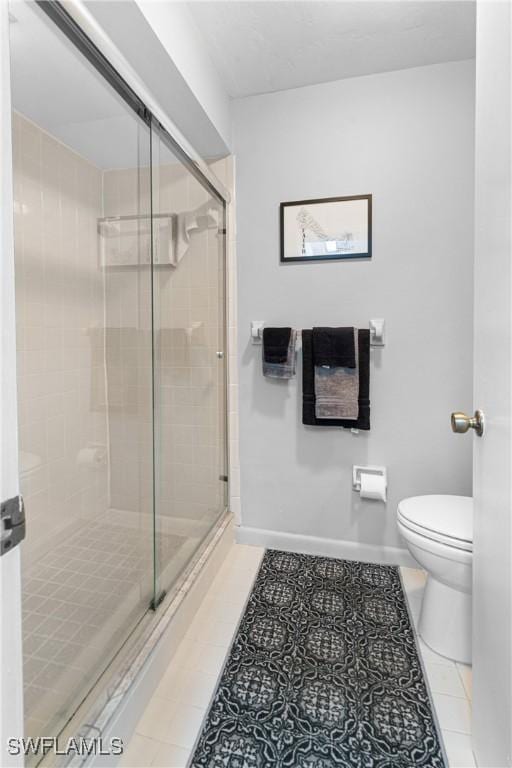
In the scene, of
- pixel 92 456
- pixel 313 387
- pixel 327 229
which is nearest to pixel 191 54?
pixel 327 229

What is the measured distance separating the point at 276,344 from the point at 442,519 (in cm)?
104

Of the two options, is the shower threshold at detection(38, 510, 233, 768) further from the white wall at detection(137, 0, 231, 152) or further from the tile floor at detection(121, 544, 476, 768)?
the white wall at detection(137, 0, 231, 152)

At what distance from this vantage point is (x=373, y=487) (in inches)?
75.2

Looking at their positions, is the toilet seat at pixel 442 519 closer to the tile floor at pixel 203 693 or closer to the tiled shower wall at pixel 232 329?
the tile floor at pixel 203 693

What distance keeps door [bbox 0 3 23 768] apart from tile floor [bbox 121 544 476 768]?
64 centimetres

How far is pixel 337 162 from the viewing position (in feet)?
6.36

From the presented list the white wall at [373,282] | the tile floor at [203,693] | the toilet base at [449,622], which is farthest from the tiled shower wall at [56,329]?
the toilet base at [449,622]

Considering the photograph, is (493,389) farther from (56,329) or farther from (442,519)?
(56,329)

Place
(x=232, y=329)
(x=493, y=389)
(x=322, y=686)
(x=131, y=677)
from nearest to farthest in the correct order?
(x=493, y=389) → (x=131, y=677) → (x=322, y=686) → (x=232, y=329)

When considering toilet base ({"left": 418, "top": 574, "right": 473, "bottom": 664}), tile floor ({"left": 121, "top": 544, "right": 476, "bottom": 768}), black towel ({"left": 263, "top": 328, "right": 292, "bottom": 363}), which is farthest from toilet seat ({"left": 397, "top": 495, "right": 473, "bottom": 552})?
black towel ({"left": 263, "top": 328, "right": 292, "bottom": 363})

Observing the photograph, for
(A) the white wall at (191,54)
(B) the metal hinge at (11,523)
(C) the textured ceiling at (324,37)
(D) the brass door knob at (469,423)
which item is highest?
(C) the textured ceiling at (324,37)

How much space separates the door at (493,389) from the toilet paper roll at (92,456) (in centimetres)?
137

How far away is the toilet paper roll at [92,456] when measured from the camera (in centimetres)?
165

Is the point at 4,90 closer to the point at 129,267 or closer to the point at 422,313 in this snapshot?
the point at 129,267
